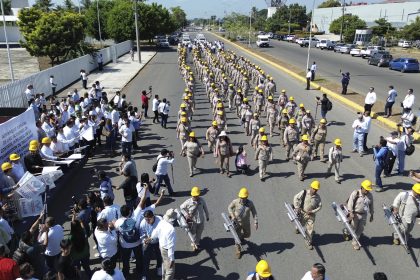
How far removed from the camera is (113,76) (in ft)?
104

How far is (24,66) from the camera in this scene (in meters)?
38.3

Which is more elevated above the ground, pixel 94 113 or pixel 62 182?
pixel 94 113

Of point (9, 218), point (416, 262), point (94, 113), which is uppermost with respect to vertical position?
point (94, 113)

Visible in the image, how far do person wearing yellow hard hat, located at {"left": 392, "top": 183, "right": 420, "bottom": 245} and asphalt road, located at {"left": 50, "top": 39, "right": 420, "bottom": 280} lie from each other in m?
0.58

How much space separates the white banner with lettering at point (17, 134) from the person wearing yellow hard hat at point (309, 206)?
26.1ft

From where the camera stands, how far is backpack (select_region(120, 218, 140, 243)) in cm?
674

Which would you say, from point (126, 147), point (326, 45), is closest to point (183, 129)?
point (126, 147)

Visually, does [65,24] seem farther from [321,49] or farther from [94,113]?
[321,49]

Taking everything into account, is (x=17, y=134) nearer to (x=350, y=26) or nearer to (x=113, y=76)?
(x=113, y=76)

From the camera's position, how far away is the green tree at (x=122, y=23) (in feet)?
171

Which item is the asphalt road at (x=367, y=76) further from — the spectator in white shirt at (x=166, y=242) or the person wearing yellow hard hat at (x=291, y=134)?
the spectator in white shirt at (x=166, y=242)

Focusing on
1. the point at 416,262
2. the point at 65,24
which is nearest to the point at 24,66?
the point at 65,24

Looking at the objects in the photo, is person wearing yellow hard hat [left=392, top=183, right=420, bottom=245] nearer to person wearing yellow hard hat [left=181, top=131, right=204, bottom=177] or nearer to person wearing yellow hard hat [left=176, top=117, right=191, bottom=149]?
person wearing yellow hard hat [left=181, top=131, right=204, bottom=177]

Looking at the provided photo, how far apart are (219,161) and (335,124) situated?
27.0ft
